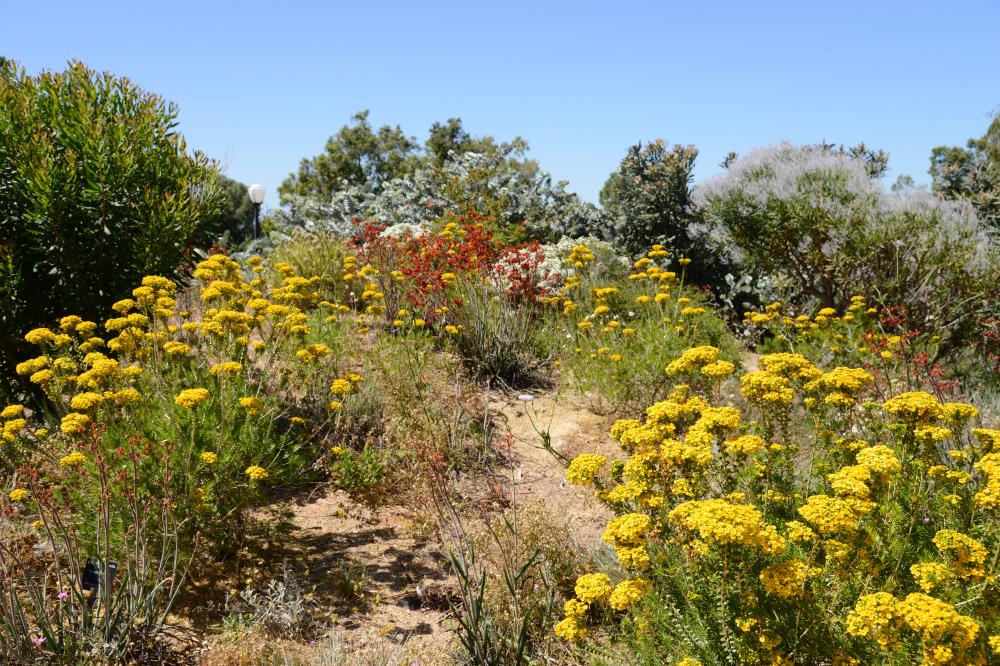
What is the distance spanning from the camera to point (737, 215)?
8883mm

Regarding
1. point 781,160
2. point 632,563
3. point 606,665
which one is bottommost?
point 606,665

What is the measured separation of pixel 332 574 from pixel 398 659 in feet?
3.20

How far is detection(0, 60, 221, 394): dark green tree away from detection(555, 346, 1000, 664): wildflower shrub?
402 cm

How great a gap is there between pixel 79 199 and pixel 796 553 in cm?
494

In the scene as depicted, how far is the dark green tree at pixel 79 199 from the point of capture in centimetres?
465

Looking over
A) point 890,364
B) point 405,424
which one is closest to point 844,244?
point 890,364

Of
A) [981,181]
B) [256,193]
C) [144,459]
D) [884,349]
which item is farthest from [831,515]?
[256,193]

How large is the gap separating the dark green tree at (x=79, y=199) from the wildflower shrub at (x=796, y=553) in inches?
158

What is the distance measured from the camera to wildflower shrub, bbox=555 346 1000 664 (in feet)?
6.59

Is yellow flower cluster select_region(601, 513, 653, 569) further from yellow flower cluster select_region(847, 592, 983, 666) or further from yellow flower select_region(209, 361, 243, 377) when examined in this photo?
yellow flower select_region(209, 361, 243, 377)

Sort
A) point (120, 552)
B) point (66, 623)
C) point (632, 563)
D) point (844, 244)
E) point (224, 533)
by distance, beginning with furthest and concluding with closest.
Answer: point (844, 244)
point (224, 533)
point (120, 552)
point (66, 623)
point (632, 563)

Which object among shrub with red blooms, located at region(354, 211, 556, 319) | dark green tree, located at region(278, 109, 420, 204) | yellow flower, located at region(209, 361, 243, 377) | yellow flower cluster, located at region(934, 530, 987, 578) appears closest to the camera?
yellow flower cluster, located at region(934, 530, 987, 578)

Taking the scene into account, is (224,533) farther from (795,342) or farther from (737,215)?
(737,215)

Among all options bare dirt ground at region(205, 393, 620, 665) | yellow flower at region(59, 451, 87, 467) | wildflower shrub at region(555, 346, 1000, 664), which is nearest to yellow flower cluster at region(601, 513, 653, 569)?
wildflower shrub at region(555, 346, 1000, 664)
